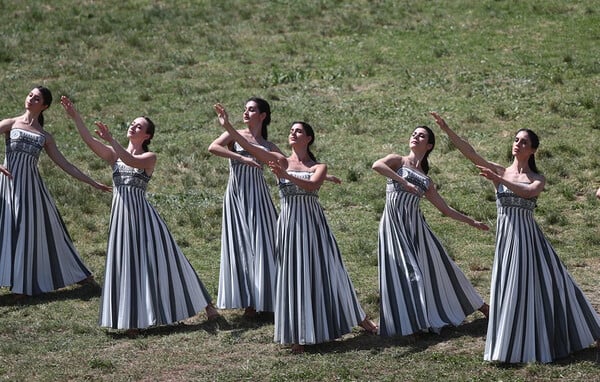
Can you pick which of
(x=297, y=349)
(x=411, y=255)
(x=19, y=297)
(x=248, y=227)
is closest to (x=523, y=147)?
(x=411, y=255)

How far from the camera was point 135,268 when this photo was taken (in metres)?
12.3

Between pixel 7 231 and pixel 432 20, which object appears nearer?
pixel 7 231

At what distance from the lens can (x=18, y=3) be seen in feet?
84.6

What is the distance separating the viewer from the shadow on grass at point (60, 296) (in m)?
13.7

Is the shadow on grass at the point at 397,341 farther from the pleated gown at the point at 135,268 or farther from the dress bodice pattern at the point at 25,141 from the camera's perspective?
the dress bodice pattern at the point at 25,141

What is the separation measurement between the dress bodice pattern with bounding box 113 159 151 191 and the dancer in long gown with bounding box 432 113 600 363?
3.39 meters

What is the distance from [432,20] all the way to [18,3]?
848 centimetres

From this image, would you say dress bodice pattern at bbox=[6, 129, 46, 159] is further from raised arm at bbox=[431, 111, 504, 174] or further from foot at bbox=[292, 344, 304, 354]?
raised arm at bbox=[431, 111, 504, 174]

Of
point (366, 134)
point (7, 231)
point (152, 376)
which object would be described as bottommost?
point (152, 376)

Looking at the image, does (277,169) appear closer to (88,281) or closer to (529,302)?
(529,302)

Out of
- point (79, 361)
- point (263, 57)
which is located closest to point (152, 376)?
point (79, 361)

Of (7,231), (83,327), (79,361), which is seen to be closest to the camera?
(79,361)

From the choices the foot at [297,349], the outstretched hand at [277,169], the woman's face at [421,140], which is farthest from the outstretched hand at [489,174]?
the foot at [297,349]

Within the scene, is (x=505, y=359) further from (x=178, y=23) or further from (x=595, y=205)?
(x=178, y=23)
